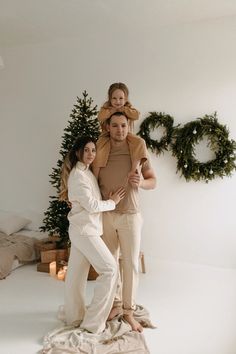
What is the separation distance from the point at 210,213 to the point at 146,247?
2.65ft

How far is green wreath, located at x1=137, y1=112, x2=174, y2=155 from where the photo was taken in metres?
3.89

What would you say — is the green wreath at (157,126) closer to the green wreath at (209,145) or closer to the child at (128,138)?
the green wreath at (209,145)

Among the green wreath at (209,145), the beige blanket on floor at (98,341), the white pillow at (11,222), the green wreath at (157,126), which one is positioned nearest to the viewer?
the beige blanket on floor at (98,341)

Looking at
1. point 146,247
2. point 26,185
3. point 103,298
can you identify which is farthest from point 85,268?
point 26,185

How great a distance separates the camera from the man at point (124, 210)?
246 cm

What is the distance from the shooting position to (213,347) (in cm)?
232

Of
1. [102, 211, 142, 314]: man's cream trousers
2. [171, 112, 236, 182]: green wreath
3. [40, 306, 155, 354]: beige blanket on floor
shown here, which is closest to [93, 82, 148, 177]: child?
[102, 211, 142, 314]: man's cream trousers

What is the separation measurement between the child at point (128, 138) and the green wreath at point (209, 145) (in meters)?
1.28

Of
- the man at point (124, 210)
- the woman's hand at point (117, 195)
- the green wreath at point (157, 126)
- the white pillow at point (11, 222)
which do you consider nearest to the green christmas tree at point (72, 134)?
the green wreath at point (157, 126)

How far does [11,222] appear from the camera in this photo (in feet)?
14.4

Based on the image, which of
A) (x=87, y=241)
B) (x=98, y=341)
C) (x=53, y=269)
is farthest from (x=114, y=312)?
(x=53, y=269)

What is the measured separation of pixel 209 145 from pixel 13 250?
7.33 feet

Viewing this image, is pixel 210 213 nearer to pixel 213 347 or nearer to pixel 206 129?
pixel 206 129

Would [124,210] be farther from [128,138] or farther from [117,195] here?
[128,138]
